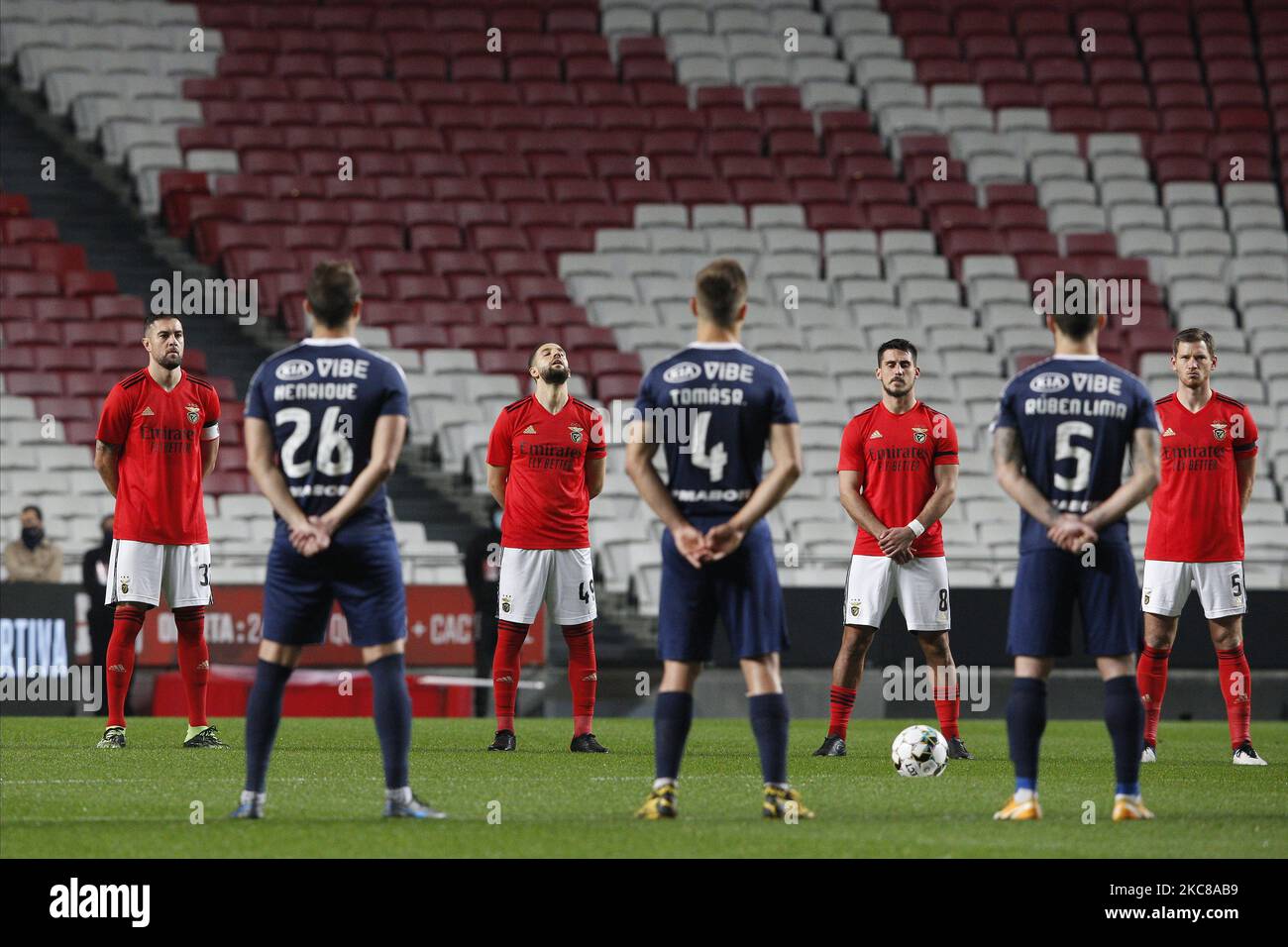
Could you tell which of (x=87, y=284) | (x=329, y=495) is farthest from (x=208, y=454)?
(x=87, y=284)

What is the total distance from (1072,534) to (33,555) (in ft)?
38.0

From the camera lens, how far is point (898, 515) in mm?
11117

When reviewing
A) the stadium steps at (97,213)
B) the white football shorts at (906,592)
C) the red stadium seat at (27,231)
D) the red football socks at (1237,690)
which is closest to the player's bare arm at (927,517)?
the white football shorts at (906,592)

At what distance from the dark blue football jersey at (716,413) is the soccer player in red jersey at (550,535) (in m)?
3.93

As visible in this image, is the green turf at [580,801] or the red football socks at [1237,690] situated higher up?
the red football socks at [1237,690]

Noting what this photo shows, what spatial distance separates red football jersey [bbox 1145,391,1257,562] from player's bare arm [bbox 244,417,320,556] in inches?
235

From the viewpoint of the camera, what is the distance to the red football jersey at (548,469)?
442 inches

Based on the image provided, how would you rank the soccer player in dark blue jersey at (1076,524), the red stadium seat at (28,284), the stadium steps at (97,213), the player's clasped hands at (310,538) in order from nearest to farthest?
the player's clasped hands at (310,538) → the soccer player in dark blue jersey at (1076,524) → the red stadium seat at (28,284) → the stadium steps at (97,213)

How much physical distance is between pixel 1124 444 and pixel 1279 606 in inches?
432

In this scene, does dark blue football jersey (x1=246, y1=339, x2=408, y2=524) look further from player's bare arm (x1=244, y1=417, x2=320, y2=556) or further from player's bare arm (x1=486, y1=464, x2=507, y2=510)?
player's bare arm (x1=486, y1=464, x2=507, y2=510)

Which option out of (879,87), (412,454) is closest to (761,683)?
(412,454)

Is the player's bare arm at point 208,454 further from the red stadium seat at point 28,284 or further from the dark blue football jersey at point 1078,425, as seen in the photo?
the red stadium seat at point 28,284

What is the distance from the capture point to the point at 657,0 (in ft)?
89.1
